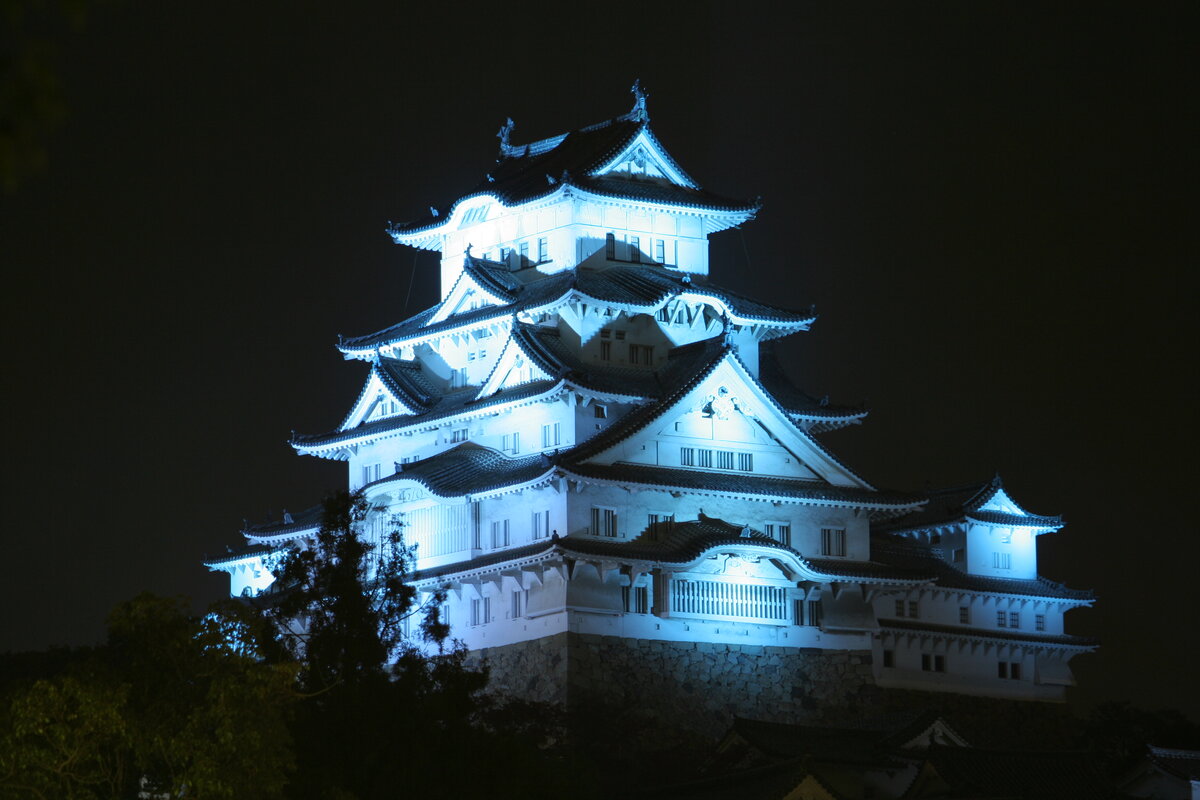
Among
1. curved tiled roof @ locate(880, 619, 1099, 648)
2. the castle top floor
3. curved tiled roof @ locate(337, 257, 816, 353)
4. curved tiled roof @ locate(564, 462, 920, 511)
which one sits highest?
the castle top floor

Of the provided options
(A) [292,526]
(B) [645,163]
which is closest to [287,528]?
(A) [292,526]

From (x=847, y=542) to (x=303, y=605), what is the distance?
2027 centimetres

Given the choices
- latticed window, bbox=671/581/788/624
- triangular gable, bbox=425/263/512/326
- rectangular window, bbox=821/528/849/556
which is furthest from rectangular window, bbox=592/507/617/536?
triangular gable, bbox=425/263/512/326

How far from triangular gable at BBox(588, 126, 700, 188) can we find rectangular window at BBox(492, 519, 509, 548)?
11.3 m

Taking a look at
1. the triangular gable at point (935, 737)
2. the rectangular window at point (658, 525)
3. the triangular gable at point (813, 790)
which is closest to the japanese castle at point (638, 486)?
the rectangular window at point (658, 525)

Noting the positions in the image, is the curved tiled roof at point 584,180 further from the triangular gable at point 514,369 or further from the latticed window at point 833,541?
the latticed window at point 833,541

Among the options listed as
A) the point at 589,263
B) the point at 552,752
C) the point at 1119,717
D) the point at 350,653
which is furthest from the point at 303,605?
the point at 1119,717

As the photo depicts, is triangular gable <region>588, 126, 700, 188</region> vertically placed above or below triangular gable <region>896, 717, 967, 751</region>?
above

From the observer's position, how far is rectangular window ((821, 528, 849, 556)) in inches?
2185

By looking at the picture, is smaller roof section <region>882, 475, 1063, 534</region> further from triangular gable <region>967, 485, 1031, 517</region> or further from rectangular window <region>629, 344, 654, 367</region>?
rectangular window <region>629, 344, 654, 367</region>

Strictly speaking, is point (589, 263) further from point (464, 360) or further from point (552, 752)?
point (552, 752)

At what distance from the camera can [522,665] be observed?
50969mm

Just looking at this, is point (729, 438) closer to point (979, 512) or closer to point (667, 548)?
point (667, 548)

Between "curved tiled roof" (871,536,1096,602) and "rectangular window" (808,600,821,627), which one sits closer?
"rectangular window" (808,600,821,627)
